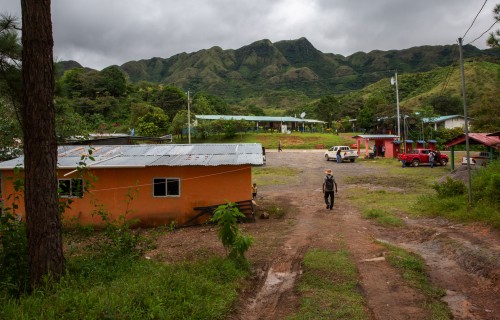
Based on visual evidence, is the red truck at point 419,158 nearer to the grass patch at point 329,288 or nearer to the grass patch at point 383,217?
the grass patch at point 383,217

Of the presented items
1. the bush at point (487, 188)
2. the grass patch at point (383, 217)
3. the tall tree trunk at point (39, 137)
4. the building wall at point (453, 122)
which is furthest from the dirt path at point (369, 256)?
the building wall at point (453, 122)

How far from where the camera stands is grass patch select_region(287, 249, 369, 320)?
5.75 metres

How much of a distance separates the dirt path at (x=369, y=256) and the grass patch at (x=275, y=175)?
329 inches

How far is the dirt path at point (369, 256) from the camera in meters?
6.19

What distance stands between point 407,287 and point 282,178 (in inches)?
763

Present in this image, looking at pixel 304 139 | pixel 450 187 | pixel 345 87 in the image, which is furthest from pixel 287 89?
pixel 450 187

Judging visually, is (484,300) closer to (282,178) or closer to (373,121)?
(282,178)

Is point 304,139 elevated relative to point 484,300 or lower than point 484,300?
elevated

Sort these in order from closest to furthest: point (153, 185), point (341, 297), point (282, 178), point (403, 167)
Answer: point (341, 297) < point (153, 185) < point (282, 178) < point (403, 167)

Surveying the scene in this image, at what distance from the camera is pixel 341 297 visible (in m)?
6.38

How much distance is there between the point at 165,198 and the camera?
14.4m

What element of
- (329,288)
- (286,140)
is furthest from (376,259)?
(286,140)

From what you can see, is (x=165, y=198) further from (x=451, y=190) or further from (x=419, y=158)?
(x=419, y=158)

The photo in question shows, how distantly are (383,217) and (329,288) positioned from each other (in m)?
7.25
